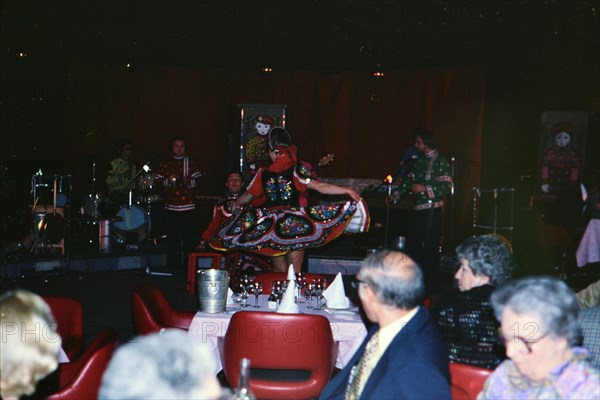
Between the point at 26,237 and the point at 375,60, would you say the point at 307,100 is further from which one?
the point at 26,237

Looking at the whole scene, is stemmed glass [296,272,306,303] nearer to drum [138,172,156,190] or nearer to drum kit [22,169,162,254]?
drum kit [22,169,162,254]

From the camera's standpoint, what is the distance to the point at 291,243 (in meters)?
7.25

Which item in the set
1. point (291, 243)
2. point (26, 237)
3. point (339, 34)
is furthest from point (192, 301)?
point (339, 34)

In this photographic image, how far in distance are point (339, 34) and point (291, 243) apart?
3809mm

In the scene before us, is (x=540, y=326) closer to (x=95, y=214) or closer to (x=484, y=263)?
(x=484, y=263)

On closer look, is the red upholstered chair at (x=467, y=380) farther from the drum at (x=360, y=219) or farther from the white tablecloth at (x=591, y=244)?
the white tablecloth at (x=591, y=244)

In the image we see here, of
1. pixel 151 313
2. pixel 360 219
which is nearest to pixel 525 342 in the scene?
pixel 151 313

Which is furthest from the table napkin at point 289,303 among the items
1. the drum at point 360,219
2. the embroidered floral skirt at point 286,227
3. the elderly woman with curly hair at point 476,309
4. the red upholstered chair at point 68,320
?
the drum at point 360,219

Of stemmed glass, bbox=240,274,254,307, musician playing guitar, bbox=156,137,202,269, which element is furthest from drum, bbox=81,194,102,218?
stemmed glass, bbox=240,274,254,307

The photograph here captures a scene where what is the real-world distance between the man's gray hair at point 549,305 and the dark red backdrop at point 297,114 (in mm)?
9592

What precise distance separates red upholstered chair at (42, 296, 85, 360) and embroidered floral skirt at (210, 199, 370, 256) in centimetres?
280

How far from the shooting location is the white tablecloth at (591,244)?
28.5 ft

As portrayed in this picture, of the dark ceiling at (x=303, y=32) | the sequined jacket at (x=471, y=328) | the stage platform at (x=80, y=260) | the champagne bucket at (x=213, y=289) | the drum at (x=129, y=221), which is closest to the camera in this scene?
the sequined jacket at (x=471, y=328)

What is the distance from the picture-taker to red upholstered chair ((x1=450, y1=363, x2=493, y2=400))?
3.20m
